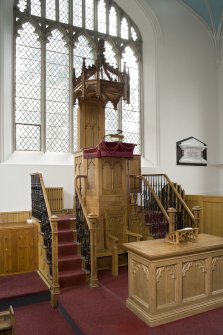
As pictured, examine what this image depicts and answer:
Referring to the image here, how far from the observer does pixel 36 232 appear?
21.0 feet

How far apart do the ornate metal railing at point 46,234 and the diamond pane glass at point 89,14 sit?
16.3ft

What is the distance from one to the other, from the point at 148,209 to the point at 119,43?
5.24 meters

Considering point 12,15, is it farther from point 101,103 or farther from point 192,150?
point 192,150

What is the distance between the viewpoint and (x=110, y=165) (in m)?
6.32

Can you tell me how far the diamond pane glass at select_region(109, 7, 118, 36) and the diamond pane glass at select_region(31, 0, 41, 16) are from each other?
2.19m

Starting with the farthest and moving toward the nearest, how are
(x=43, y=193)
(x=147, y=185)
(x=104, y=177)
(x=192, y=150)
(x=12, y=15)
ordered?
(x=192, y=150) → (x=12, y=15) → (x=147, y=185) → (x=104, y=177) → (x=43, y=193)

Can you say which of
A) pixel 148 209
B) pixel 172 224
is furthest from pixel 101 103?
pixel 172 224

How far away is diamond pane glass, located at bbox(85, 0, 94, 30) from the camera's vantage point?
8.70 m

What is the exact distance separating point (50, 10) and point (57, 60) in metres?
1.39

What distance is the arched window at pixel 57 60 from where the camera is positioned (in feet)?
25.2

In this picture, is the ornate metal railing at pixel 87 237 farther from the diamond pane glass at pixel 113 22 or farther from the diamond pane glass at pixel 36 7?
the diamond pane glass at pixel 113 22

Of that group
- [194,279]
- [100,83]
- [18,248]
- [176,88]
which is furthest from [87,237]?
[176,88]

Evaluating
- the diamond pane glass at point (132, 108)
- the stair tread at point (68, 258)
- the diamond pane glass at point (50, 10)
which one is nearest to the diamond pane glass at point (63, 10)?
the diamond pane glass at point (50, 10)

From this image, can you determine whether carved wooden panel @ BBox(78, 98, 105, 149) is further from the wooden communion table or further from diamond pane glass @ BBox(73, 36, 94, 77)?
the wooden communion table
